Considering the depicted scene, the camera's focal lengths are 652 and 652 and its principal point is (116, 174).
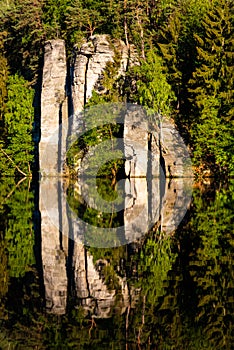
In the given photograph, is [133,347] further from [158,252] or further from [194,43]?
[194,43]

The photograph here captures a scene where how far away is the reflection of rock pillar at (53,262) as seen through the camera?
7.96 meters

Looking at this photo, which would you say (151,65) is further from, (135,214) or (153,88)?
(135,214)

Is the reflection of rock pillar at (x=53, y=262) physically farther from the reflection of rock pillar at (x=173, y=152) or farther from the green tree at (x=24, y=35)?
the green tree at (x=24, y=35)

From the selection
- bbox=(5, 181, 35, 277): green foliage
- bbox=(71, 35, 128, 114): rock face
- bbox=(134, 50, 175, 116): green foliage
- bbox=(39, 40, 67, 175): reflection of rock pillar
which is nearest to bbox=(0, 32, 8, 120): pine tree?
bbox=(39, 40, 67, 175): reflection of rock pillar

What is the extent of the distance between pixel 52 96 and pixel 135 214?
23336 millimetres

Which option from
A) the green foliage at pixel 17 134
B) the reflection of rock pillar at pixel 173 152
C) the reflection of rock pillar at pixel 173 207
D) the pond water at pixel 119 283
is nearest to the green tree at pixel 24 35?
the green foliage at pixel 17 134

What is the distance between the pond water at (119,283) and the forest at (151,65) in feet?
56.8

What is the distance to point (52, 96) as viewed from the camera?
→ 38406 millimetres

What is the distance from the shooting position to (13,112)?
40.4 meters

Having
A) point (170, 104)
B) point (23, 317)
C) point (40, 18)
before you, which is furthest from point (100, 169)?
point (23, 317)

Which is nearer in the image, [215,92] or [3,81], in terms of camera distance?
Answer: [215,92]

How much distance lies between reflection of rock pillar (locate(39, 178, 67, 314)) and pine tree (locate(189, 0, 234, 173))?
15826 millimetres

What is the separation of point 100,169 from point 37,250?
2336 cm

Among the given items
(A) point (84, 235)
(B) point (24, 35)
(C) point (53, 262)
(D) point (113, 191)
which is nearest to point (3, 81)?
(B) point (24, 35)
